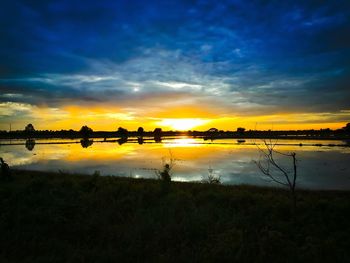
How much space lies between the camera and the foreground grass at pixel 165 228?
7742 mm

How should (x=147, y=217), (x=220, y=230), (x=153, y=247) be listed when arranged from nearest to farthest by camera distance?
(x=153, y=247), (x=220, y=230), (x=147, y=217)

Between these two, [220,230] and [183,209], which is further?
[183,209]

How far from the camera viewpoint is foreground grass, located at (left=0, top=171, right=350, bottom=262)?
7.74m

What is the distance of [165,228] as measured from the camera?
9.33m

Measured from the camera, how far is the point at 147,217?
10211 millimetres

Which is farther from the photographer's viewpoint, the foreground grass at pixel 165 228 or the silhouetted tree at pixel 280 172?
the silhouetted tree at pixel 280 172

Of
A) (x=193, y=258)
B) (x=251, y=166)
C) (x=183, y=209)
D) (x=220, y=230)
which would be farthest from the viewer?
(x=251, y=166)

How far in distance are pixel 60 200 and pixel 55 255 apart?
162 inches

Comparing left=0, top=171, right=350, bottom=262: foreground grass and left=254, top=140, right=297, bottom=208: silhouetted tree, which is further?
left=254, top=140, right=297, bottom=208: silhouetted tree

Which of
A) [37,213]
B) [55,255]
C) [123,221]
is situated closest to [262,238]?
[123,221]

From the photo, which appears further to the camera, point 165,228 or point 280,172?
point 280,172

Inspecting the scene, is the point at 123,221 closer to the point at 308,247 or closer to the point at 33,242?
the point at 33,242

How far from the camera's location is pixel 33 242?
329 inches

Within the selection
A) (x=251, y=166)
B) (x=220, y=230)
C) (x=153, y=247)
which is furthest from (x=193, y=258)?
(x=251, y=166)
